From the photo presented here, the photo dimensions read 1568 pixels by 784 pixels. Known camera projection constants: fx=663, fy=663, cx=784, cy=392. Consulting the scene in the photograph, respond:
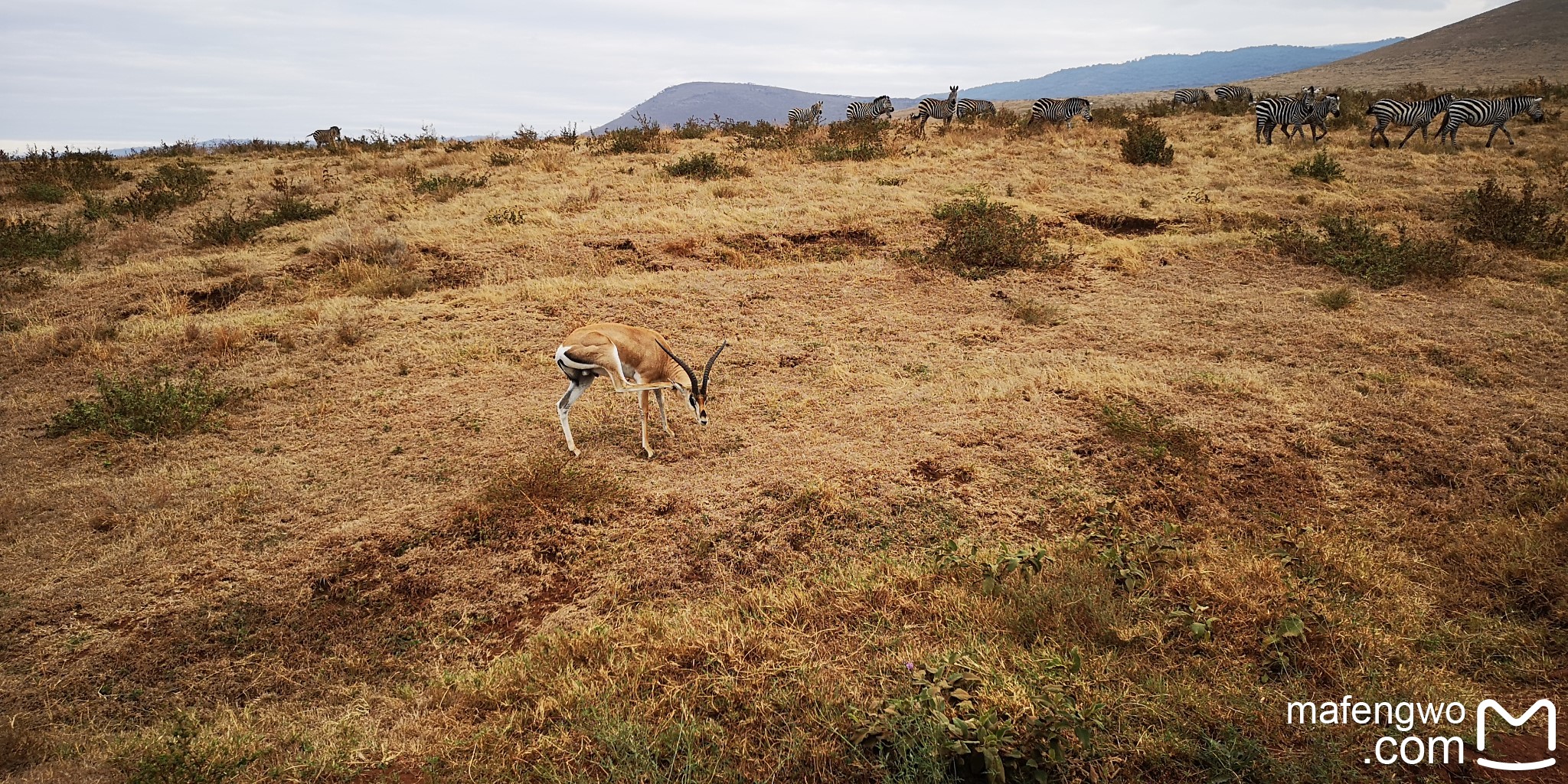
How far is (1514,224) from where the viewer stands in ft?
33.8

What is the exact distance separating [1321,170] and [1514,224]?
4.18m

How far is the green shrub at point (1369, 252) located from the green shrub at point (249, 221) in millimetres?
17890

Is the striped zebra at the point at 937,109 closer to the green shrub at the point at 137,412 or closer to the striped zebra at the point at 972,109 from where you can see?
the striped zebra at the point at 972,109

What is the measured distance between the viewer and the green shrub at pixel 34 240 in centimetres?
1130

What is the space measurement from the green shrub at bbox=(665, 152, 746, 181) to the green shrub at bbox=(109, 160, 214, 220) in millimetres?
10371

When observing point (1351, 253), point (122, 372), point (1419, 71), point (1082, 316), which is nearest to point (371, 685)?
point (122, 372)

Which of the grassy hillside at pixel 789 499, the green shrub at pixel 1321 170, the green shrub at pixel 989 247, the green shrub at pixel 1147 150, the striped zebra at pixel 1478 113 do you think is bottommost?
the grassy hillside at pixel 789 499

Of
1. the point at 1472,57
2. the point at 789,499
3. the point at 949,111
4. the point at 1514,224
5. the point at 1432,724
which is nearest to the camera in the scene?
the point at 1432,724

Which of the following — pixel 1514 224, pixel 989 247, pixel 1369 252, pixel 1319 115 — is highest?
pixel 1319 115

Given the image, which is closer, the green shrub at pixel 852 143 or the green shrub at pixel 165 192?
the green shrub at pixel 165 192

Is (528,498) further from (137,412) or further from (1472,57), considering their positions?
(1472,57)

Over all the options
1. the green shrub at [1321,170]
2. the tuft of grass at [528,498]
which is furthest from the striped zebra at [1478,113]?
the tuft of grass at [528,498]

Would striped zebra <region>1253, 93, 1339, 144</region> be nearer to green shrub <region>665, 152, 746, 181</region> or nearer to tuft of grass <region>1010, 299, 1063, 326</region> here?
tuft of grass <region>1010, 299, 1063, 326</region>

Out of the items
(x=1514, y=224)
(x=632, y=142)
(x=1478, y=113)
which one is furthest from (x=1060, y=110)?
(x=632, y=142)
